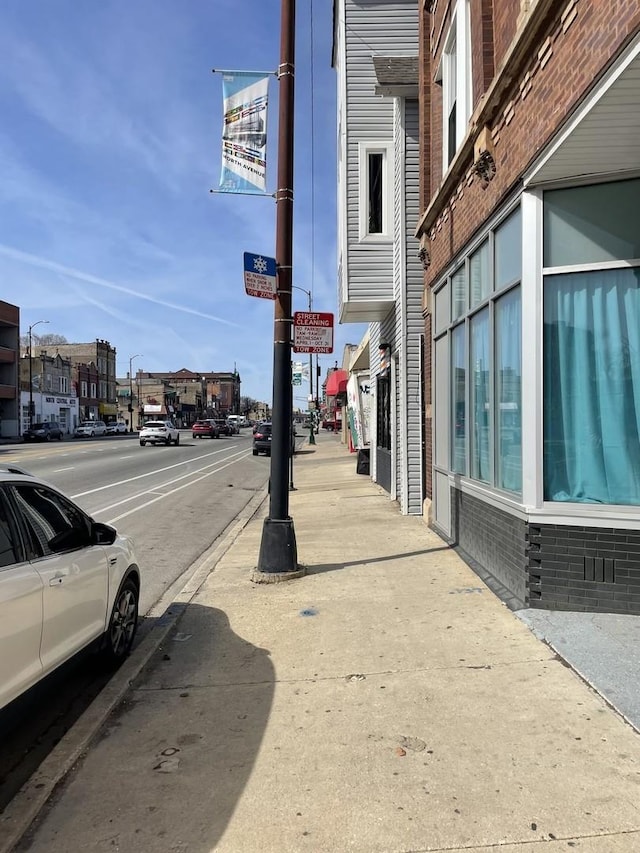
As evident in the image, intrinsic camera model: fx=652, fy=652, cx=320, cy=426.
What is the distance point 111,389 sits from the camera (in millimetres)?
99562

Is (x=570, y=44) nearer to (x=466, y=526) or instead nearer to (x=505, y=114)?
(x=505, y=114)

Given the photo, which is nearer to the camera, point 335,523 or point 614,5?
point 614,5

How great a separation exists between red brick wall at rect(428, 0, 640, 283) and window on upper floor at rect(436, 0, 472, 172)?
105cm

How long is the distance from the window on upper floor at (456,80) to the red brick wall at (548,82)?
1.05 meters

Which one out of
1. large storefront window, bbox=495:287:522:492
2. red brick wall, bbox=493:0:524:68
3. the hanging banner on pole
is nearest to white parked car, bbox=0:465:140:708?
large storefront window, bbox=495:287:522:492

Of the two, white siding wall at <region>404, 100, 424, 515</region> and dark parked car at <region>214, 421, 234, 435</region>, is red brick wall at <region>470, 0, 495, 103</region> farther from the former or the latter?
dark parked car at <region>214, 421, 234, 435</region>

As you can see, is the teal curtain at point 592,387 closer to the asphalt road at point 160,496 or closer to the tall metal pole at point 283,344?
the tall metal pole at point 283,344

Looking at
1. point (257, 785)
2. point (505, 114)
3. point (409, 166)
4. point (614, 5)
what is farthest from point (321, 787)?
point (409, 166)

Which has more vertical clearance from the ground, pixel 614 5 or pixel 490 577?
pixel 614 5

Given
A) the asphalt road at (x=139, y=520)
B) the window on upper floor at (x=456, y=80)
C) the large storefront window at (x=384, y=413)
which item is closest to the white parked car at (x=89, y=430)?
the asphalt road at (x=139, y=520)

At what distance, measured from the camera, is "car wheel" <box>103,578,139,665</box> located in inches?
186

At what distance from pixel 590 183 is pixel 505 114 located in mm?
1240

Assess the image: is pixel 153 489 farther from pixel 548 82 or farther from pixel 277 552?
pixel 548 82

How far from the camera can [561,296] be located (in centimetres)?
548
